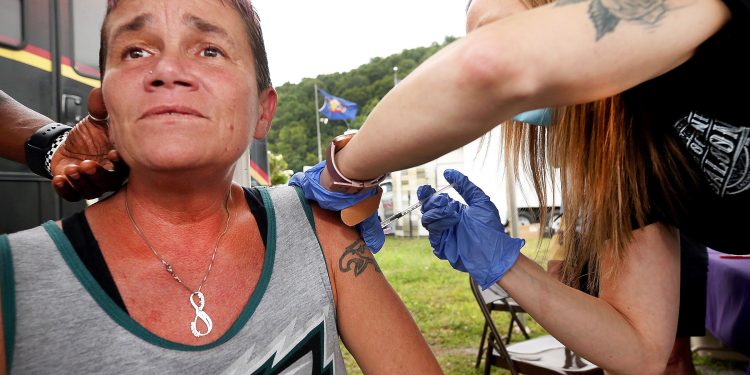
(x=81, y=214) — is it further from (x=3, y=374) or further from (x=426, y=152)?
(x=426, y=152)

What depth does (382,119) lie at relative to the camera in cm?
90

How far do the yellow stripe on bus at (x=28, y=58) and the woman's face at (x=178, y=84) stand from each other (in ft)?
5.65

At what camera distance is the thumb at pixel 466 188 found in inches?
62.6

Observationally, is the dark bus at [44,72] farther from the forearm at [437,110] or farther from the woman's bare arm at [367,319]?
the forearm at [437,110]

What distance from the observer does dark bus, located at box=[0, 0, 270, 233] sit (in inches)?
97.8

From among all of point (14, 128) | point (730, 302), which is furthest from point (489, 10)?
point (730, 302)

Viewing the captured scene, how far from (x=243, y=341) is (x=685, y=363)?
2738mm

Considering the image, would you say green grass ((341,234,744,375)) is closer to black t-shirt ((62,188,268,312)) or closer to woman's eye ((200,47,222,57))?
woman's eye ((200,47,222,57))

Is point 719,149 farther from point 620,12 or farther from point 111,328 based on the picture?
point 111,328

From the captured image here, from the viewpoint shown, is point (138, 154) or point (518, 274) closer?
point (138, 154)

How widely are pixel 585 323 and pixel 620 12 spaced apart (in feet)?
2.89

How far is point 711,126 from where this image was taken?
1.22m

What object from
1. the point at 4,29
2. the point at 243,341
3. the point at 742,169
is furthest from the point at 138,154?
the point at 4,29

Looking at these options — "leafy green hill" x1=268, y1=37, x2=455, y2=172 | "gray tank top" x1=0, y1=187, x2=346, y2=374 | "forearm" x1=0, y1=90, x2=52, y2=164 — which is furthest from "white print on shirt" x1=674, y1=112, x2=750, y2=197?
"leafy green hill" x1=268, y1=37, x2=455, y2=172
